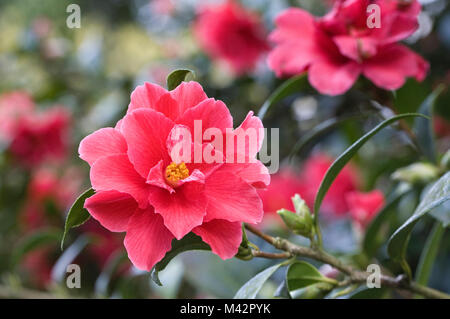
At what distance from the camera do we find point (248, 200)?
530 millimetres

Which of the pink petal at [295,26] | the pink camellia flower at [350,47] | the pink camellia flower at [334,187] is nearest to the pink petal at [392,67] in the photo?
the pink camellia flower at [350,47]

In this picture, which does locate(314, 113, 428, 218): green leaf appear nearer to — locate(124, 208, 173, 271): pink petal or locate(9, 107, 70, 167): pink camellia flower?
locate(124, 208, 173, 271): pink petal

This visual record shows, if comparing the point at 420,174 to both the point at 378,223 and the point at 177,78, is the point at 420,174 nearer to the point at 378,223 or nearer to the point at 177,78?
the point at 378,223

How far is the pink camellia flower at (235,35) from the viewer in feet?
5.09

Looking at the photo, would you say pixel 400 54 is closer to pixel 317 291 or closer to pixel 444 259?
pixel 317 291

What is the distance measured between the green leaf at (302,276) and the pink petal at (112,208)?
0.21 m

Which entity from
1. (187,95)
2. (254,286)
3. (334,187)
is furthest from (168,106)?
(334,187)

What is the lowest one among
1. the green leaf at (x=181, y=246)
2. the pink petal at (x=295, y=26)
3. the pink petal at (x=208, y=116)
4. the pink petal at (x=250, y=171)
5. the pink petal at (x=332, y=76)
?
the green leaf at (x=181, y=246)

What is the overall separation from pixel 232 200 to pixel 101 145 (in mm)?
149

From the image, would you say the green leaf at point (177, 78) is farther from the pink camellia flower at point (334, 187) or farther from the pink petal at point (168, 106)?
the pink camellia flower at point (334, 187)

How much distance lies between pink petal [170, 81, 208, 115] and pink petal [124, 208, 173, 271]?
4.6 inches

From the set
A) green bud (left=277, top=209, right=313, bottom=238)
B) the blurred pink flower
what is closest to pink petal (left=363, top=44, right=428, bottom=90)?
green bud (left=277, top=209, right=313, bottom=238)
